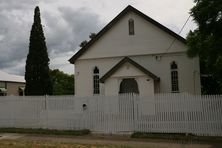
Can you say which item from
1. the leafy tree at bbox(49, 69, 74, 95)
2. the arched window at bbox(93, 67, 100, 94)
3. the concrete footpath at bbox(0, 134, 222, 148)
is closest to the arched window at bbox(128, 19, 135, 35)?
the arched window at bbox(93, 67, 100, 94)

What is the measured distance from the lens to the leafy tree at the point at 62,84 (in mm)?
40625

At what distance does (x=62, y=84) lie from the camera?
42.9 metres

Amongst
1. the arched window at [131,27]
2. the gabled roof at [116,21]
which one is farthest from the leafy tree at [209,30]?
the arched window at [131,27]

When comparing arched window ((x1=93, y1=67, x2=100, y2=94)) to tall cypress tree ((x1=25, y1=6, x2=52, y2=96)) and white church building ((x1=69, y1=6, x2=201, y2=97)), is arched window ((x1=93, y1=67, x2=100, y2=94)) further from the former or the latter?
tall cypress tree ((x1=25, y1=6, x2=52, y2=96))

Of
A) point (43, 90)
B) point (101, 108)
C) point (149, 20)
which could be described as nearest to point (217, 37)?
point (101, 108)

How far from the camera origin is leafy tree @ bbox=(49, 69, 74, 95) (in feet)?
133

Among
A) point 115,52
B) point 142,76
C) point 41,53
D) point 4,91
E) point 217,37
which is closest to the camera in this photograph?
point 217,37

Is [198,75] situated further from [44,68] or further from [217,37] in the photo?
[44,68]

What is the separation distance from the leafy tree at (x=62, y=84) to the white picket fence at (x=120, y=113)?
19004 mm

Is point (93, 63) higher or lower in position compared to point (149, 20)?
lower

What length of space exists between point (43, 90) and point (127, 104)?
33.4ft

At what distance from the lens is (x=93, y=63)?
975 inches

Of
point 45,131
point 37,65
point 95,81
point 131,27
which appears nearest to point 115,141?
point 45,131

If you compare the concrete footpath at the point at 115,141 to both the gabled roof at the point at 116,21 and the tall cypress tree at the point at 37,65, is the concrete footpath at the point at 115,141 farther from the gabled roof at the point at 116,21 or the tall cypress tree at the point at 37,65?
the gabled roof at the point at 116,21
